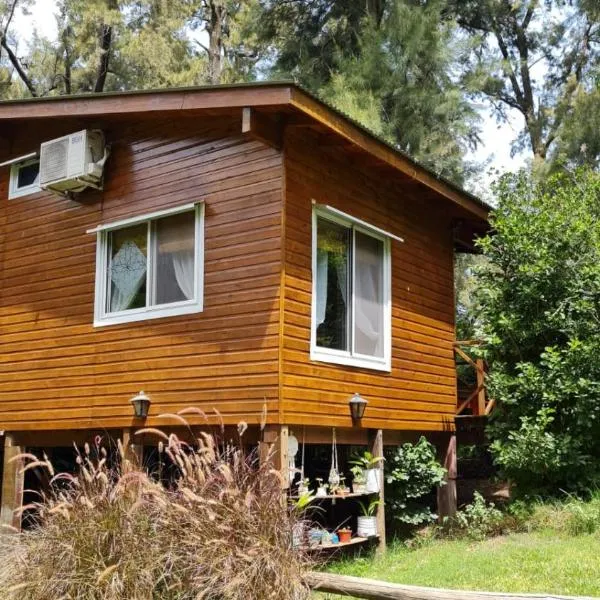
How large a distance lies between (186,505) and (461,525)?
466 centimetres

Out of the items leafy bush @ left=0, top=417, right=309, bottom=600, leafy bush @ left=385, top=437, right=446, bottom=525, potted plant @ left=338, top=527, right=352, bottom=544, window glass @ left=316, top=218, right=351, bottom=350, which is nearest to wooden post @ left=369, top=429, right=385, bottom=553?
potted plant @ left=338, top=527, right=352, bottom=544

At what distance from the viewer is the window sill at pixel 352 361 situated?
709 cm

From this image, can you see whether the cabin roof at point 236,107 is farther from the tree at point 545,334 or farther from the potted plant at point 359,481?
the potted plant at point 359,481

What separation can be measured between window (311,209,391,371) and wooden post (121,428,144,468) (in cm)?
206

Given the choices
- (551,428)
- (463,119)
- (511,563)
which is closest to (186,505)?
(511,563)

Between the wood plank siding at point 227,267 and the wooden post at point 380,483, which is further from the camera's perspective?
the wooden post at point 380,483

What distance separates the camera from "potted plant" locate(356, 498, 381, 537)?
7562mm

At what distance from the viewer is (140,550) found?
4.67 m

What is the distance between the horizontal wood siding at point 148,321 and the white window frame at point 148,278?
8cm

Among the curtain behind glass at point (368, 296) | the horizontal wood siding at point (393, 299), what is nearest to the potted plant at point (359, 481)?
the horizontal wood siding at point (393, 299)

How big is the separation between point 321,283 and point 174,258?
145cm

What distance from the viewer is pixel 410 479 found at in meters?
8.58

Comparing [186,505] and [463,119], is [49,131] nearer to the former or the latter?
[186,505]

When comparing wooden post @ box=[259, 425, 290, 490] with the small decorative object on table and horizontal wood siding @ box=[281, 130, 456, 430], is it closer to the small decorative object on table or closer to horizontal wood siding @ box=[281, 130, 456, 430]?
horizontal wood siding @ box=[281, 130, 456, 430]
